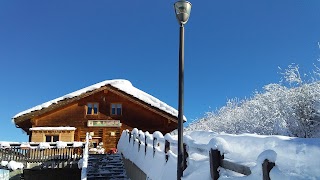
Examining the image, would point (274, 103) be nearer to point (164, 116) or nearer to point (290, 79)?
point (290, 79)

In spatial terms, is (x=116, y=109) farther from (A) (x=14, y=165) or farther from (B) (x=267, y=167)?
(B) (x=267, y=167)

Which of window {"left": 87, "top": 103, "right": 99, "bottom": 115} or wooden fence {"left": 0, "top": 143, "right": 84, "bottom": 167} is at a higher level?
window {"left": 87, "top": 103, "right": 99, "bottom": 115}

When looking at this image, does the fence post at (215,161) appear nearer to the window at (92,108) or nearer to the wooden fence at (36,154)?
the wooden fence at (36,154)

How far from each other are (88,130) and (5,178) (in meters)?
9.83

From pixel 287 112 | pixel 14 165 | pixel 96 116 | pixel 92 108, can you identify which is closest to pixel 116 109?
pixel 96 116

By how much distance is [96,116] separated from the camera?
28.4 meters

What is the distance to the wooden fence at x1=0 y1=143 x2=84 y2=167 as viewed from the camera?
19.6 metres

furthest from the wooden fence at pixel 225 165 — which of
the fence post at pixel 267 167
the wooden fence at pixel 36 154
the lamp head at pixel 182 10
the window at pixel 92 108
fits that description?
the window at pixel 92 108

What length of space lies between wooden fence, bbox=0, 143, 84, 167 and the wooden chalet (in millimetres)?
6605

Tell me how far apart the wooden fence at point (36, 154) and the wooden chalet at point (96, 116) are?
660cm

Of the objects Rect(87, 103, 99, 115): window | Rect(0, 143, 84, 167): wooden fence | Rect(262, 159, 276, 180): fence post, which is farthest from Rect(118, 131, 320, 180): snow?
Rect(87, 103, 99, 115): window

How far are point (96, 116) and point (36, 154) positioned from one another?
8.75 metres

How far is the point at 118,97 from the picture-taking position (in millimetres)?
28969

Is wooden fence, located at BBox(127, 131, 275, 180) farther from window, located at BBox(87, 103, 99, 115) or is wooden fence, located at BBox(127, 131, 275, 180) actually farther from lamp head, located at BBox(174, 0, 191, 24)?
window, located at BBox(87, 103, 99, 115)
